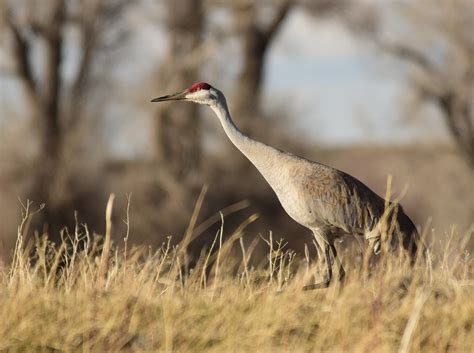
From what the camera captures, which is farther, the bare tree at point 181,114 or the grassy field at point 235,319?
the bare tree at point 181,114

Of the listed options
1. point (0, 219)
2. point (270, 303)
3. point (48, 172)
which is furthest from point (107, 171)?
point (270, 303)

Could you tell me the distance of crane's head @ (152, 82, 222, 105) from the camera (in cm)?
642

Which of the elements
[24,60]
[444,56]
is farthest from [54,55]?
[444,56]

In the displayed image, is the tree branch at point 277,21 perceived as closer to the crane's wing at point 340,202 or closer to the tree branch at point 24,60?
the tree branch at point 24,60

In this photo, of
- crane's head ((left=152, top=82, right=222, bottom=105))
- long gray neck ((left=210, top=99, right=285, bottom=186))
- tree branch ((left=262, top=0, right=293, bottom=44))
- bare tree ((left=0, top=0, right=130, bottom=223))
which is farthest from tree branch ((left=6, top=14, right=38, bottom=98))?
long gray neck ((left=210, top=99, right=285, bottom=186))

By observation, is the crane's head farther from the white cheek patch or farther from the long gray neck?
the long gray neck

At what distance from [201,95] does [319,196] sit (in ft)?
3.67

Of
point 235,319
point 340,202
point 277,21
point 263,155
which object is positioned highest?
point 277,21

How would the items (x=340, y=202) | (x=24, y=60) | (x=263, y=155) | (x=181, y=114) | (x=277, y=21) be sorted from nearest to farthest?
1. (x=263, y=155)
2. (x=340, y=202)
3. (x=24, y=60)
4. (x=181, y=114)
5. (x=277, y=21)

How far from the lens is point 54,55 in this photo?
20609mm

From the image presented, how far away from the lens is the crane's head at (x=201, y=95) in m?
6.42

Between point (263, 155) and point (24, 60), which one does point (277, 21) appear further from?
point (263, 155)

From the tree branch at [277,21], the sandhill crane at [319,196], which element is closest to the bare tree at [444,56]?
the tree branch at [277,21]

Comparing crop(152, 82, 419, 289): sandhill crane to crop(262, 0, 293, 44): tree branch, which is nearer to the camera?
crop(152, 82, 419, 289): sandhill crane
